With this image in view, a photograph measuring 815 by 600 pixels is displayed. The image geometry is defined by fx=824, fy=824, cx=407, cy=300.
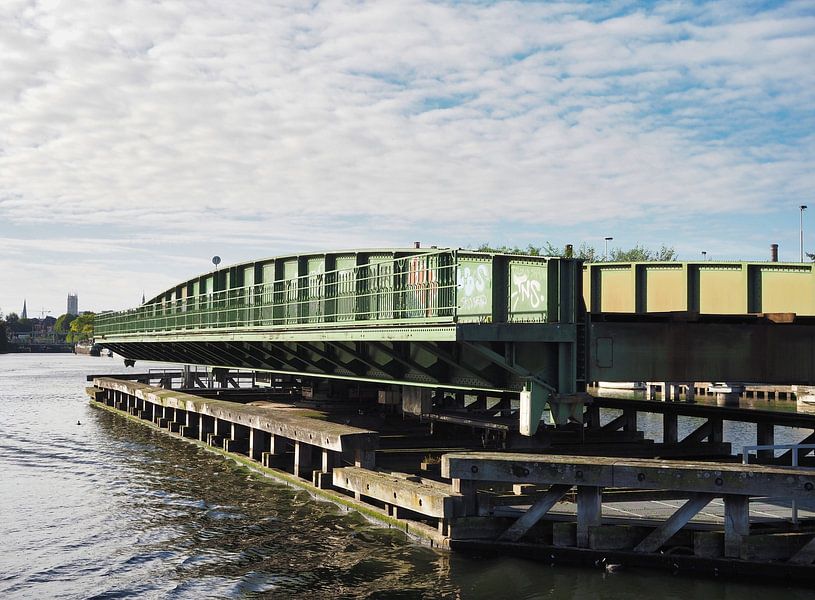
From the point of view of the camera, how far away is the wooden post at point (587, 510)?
44.9 feet

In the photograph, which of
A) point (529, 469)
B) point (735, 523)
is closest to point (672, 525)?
point (735, 523)

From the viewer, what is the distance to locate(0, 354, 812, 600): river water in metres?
12.9

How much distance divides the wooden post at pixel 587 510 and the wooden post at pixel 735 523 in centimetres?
200

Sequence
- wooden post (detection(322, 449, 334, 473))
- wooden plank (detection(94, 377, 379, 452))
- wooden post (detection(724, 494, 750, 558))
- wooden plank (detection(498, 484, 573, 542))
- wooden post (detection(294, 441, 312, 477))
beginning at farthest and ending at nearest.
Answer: wooden post (detection(294, 441, 312, 477)) → wooden post (detection(322, 449, 334, 473)) → wooden plank (detection(94, 377, 379, 452)) → wooden plank (detection(498, 484, 573, 542)) → wooden post (detection(724, 494, 750, 558))

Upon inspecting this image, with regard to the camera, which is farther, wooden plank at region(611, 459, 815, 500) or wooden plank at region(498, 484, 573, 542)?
wooden plank at region(498, 484, 573, 542)

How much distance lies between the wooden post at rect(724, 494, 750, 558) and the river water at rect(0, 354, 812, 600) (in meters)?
0.60

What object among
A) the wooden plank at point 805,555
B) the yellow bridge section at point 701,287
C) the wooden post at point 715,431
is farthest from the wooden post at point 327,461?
the wooden plank at point 805,555

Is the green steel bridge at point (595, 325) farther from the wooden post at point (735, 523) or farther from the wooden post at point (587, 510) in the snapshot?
the wooden post at point (735, 523)

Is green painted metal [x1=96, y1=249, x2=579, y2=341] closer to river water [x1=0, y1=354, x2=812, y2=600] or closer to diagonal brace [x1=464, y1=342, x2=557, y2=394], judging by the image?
diagonal brace [x1=464, y1=342, x2=557, y2=394]

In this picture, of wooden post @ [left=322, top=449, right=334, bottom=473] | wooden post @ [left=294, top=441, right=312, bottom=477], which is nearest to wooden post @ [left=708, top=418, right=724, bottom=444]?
wooden post @ [left=322, top=449, right=334, bottom=473]

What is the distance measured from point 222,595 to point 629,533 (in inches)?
266

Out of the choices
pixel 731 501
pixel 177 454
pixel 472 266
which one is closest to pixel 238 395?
pixel 177 454

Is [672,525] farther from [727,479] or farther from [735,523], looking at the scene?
[727,479]

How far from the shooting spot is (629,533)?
45.5ft
